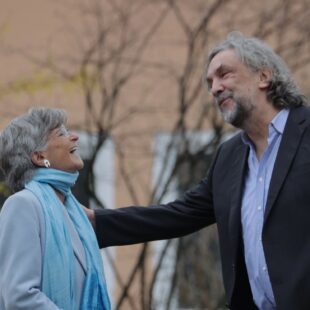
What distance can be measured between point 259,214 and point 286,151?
282 mm

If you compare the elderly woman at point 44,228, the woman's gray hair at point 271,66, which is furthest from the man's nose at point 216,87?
the elderly woman at point 44,228

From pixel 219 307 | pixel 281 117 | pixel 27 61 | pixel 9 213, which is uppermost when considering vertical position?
pixel 27 61

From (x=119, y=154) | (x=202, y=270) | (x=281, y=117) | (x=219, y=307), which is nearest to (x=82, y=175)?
(x=119, y=154)

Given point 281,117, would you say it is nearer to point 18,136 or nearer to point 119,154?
point 18,136

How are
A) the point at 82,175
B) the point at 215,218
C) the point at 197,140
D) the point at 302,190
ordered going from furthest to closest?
the point at 197,140 < the point at 82,175 < the point at 215,218 < the point at 302,190

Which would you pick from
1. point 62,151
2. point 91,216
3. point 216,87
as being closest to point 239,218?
point 216,87

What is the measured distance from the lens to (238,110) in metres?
5.39

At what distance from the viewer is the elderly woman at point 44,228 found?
4.70 meters

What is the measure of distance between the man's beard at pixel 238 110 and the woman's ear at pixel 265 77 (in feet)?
0.34

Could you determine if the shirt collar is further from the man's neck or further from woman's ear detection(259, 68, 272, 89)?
woman's ear detection(259, 68, 272, 89)

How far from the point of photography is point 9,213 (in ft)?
15.6

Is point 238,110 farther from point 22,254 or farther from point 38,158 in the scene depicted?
point 22,254

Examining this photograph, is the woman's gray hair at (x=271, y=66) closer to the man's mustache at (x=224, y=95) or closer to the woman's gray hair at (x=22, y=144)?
the man's mustache at (x=224, y=95)

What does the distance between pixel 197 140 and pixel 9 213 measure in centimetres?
391
